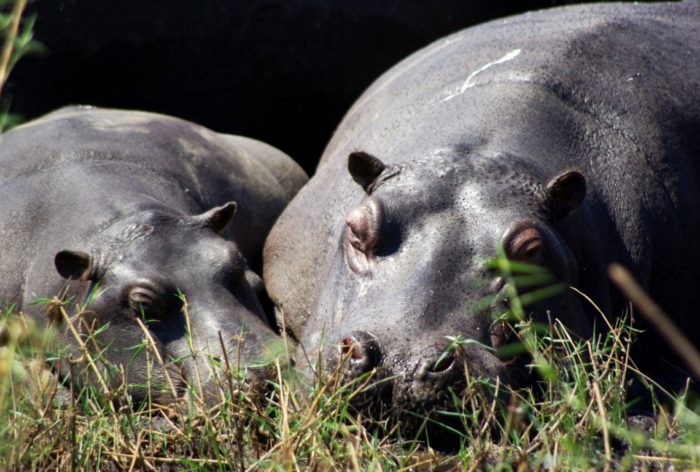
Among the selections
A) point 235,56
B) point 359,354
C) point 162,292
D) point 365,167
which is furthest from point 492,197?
point 235,56

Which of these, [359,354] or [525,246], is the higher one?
[525,246]

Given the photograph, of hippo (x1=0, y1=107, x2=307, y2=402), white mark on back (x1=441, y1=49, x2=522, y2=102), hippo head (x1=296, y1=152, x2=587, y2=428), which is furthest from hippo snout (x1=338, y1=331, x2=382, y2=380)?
white mark on back (x1=441, y1=49, x2=522, y2=102)

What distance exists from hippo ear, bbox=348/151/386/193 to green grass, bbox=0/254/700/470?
0.97m

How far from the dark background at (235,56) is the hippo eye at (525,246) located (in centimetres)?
355

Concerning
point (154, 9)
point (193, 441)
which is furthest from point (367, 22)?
point (193, 441)

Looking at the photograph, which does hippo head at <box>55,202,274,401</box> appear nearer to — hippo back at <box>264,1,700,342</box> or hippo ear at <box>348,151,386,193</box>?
hippo back at <box>264,1,700,342</box>

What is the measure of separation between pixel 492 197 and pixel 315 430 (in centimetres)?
143

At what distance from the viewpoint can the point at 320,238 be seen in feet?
18.4

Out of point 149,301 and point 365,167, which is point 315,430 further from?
point 149,301

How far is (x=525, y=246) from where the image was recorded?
4266mm

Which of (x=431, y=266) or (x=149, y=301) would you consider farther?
(x=149, y=301)

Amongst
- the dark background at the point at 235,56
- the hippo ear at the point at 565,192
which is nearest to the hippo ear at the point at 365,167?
the hippo ear at the point at 565,192

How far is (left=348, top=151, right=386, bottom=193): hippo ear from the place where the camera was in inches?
183

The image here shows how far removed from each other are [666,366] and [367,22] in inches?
132
